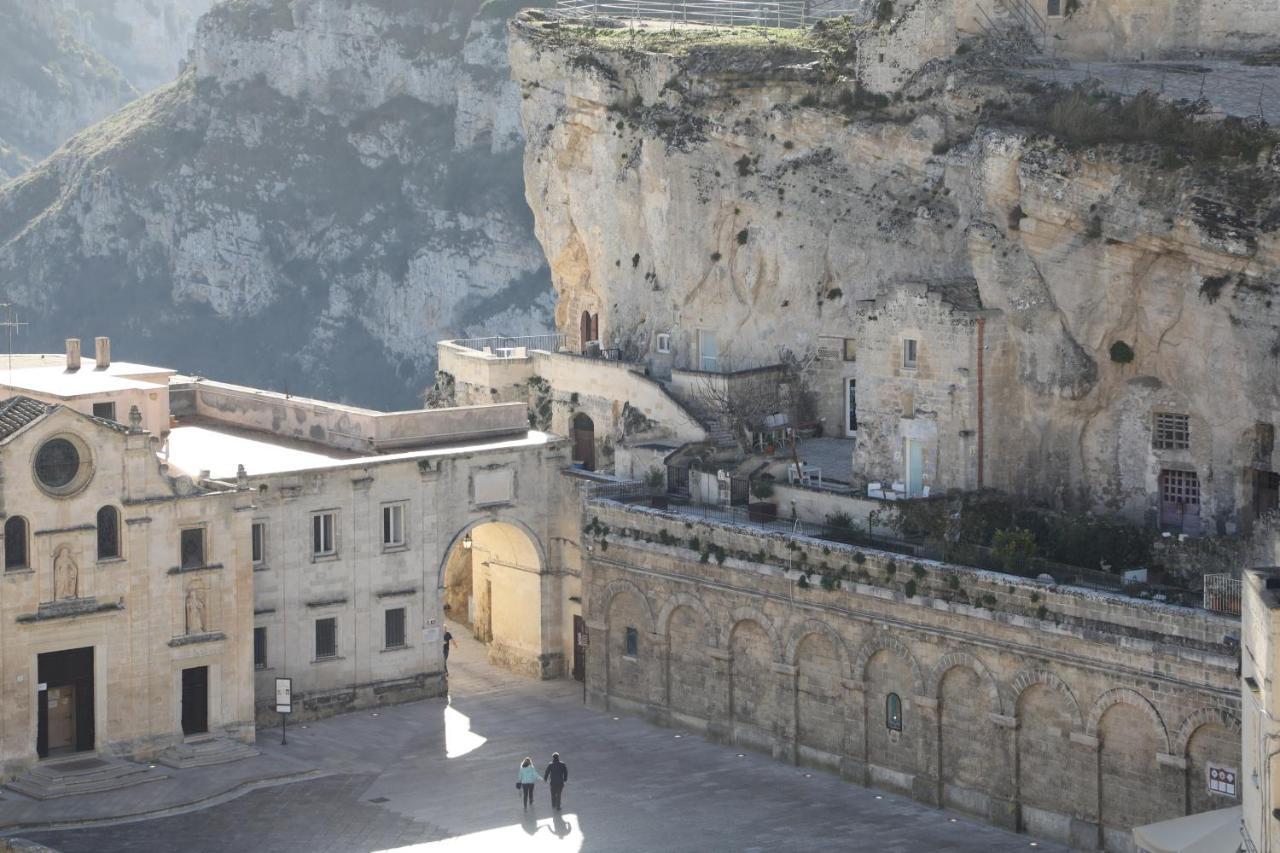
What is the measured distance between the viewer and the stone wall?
45.2 m

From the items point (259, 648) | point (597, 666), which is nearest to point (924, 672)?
point (597, 666)

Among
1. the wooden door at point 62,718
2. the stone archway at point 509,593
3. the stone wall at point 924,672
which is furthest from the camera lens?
the stone archway at point 509,593

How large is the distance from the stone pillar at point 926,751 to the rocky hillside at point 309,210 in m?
125

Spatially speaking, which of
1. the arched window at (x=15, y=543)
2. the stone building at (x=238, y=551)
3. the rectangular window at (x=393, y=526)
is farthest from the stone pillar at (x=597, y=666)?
the arched window at (x=15, y=543)

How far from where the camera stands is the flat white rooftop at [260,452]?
59.5m

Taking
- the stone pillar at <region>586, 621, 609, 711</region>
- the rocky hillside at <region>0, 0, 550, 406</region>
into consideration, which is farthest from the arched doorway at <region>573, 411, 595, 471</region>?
the rocky hillside at <region>0, 0, 550, 406</region>

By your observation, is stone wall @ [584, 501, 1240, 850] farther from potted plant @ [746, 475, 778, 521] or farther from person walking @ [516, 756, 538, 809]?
person walking @ [516, 756, 538, 809]

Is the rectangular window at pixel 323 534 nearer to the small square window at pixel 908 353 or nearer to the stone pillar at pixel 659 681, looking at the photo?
the stone pillar at pixel 659 681

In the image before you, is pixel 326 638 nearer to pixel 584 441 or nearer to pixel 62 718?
pixel 62 718

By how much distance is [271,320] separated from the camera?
184500 millimetres

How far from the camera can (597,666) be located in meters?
60.3

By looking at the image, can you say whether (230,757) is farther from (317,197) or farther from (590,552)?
(317,197)

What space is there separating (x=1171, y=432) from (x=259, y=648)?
2456cm

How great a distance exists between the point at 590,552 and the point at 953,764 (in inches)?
542
